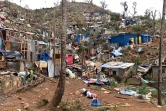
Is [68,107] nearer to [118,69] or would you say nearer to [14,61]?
[14,61]

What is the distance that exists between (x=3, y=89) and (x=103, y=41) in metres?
24.7

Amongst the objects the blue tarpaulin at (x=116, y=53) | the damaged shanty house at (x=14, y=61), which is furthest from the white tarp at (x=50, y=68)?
the blue tarpaulin at (x=116, y=53)

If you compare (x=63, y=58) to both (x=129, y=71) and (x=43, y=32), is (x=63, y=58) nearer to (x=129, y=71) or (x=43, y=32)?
(x=129, y=71)

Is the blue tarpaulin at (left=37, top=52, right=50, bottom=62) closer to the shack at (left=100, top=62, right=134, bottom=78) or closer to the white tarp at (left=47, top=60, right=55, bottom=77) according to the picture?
the white tarp at (left=47, top=60, right=55, bottom=77)

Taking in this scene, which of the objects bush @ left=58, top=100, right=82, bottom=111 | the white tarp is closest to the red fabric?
the white tarp

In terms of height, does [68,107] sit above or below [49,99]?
above

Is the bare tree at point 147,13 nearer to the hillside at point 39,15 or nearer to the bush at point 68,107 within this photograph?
the hillside at point 39,15

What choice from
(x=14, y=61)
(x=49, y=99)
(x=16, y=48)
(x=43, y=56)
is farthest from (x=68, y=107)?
(x=43, y=56)

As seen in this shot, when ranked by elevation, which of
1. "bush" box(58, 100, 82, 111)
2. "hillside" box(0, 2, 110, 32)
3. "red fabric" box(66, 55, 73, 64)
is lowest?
"bush" box(58, 100, 82, 111)

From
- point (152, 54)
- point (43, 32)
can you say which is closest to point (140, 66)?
point (152, 54)

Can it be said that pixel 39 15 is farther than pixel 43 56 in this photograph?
Yes

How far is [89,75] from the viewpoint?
1948 centimetres

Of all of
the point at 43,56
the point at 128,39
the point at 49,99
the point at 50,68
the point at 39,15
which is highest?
the point at 39,15

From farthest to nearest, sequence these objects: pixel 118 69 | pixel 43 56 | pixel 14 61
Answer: pixel 118 69, pixel 43 56, pixel 14 61
